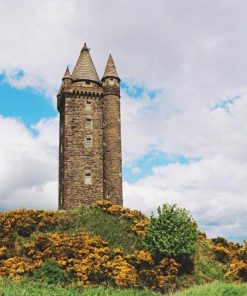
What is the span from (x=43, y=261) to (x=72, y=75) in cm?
2856

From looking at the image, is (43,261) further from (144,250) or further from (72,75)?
(72,75)

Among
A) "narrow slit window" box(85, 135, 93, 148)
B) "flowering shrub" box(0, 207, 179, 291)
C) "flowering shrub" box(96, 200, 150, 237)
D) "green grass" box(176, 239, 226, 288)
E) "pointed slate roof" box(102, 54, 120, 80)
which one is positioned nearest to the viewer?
"flowering shrub" box(0, 207, 179, 291)

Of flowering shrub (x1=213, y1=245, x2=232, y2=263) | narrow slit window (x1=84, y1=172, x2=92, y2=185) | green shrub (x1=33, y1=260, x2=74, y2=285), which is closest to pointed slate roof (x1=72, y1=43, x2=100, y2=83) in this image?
narrow slit window (x1=84, y1=172, x2=92, y2=185)

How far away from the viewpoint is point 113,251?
A: 94.8 feet

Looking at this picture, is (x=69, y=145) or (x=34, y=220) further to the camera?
(x=69, y=145)

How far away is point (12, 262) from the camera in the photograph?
86.1 ft

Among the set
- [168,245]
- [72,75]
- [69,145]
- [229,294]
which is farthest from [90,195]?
[229,294]

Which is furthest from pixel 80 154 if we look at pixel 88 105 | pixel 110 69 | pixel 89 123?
pixel 110 69

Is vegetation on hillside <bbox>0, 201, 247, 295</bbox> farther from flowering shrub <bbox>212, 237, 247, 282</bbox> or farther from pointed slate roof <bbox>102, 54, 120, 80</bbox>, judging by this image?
pointed slate roof <bbox>102, 54, 120, 80</bbox>

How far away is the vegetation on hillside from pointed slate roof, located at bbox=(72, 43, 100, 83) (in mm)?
17641

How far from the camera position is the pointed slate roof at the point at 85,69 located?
5003 cm

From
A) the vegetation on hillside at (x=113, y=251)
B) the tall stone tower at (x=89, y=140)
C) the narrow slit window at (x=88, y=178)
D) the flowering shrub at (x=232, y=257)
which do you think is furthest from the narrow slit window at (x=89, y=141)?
the flowering shrub at (x=232, y=257)

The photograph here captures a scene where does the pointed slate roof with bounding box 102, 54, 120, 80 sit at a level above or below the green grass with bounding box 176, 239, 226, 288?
above

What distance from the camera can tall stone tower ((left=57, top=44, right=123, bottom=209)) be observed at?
152 feet
